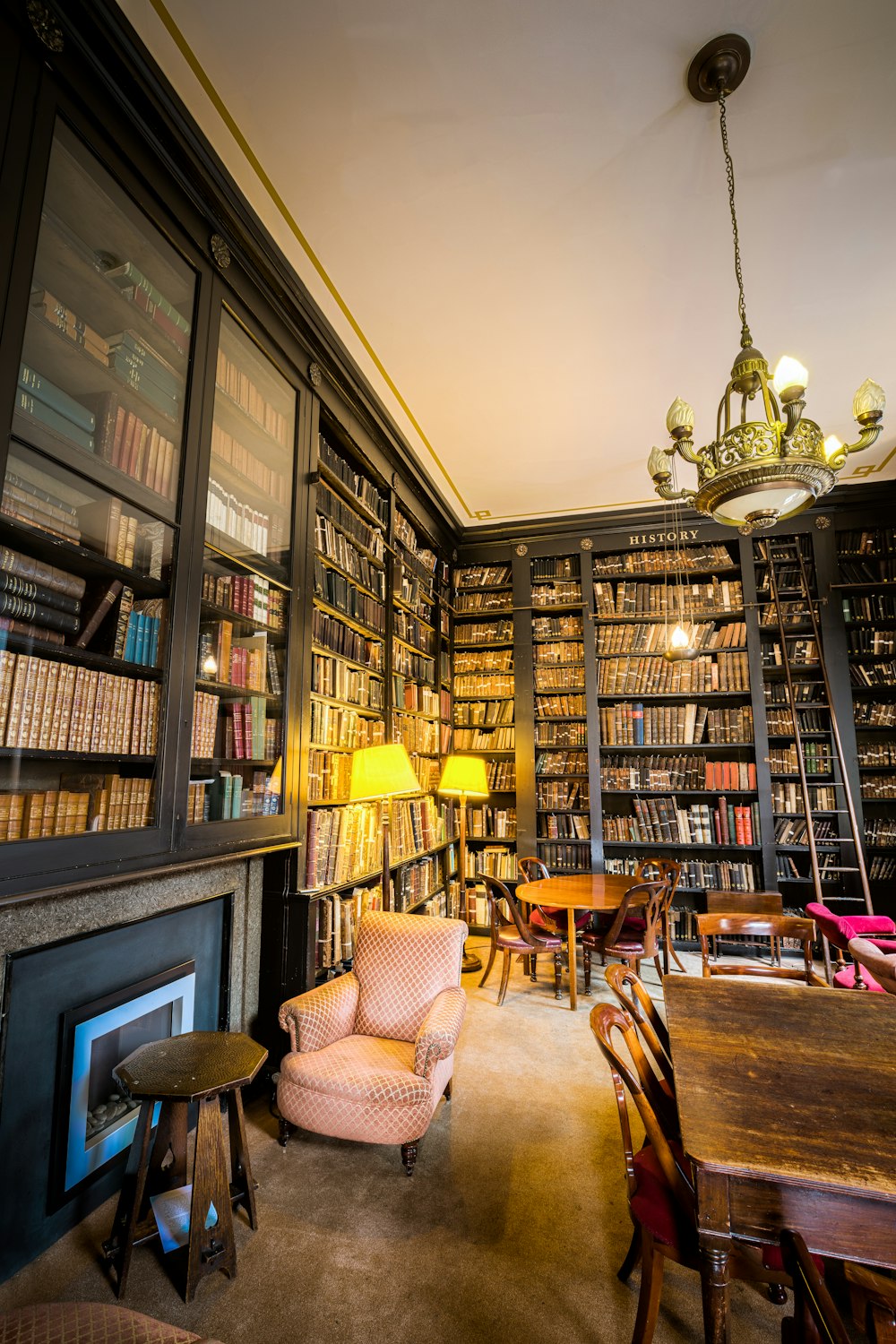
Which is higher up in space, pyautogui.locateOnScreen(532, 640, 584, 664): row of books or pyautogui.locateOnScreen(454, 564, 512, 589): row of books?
pyautogui.locateOnScreen(454, 564, 512, 589): row of books

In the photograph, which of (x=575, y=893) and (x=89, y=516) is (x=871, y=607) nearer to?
(x=575, y=893)

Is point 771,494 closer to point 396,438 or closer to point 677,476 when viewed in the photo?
point 396,438

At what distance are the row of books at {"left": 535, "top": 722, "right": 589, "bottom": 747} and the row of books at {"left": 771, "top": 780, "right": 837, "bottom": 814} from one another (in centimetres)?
160

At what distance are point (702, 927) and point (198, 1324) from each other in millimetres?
Answer: 2247

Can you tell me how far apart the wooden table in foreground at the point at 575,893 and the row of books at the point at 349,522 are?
8.14ft

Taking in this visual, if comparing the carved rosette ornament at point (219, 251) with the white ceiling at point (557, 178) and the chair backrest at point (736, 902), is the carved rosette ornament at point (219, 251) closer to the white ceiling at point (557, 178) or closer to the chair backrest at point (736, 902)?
the white ceiling at point (557, 178)

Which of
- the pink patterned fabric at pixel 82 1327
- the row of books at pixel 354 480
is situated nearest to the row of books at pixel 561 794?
the row of books at pixel 354 480

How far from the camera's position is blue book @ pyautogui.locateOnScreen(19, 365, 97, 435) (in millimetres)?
1628

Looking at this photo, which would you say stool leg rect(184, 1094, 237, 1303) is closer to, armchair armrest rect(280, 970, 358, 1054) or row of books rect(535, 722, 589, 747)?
armchair armrest rect(280, 970, 358, 1054)

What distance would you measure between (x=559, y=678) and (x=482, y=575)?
4.29 ft

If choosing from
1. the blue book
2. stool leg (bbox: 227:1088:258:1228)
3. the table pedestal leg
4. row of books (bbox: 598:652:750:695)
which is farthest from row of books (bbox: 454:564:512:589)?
the table pedestal leg

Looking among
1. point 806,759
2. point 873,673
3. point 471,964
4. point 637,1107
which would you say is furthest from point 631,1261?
point 873,673

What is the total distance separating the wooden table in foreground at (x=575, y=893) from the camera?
375 centimetres

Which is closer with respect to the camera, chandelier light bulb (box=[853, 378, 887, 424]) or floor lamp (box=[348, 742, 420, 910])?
chandelier light bulb (box=[853, 378, 887, 424])
